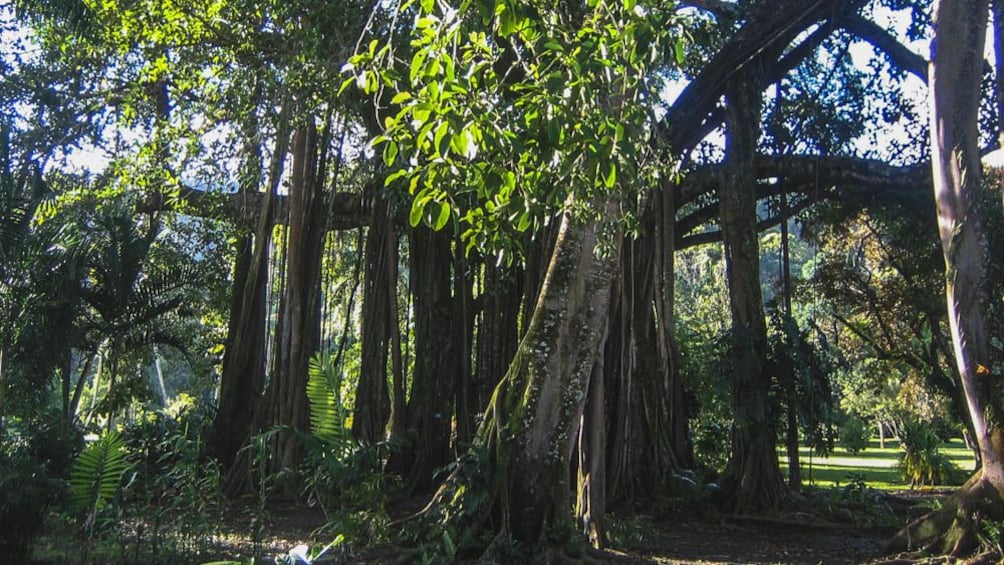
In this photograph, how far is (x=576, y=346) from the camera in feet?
18.7

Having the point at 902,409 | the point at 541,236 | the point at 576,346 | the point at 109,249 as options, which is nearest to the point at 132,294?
the point at 109,249

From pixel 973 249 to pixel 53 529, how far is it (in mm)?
6693

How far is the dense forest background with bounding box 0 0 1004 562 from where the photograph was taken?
5465 mm

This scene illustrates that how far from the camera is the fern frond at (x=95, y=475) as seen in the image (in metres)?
5.60

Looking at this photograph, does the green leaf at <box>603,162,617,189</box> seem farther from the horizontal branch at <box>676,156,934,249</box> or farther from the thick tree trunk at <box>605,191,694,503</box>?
the horizontal branch at <box>676,156,934,249</box>

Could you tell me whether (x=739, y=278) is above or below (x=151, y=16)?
below

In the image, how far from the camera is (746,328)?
8.48 meters

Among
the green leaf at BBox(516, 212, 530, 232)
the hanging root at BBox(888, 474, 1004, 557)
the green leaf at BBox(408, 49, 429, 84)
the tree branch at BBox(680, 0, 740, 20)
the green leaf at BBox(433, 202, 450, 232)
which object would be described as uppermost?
→ the tree branch at BBox(680, 0, 740, 20)

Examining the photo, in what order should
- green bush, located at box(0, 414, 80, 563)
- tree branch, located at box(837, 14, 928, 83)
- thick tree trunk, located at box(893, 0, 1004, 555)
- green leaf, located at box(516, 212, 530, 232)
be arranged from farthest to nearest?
1. tree branch, located at box(837, 14, 928, 83)
2. thick tree trunk, located at box(893, 0, 1004, 555)
3. green bush, located at box(0, 414, 80, 563)
4. green leaf, located at box(516, 212, 530, 232)

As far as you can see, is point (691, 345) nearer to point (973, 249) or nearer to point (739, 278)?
point (739, 278)

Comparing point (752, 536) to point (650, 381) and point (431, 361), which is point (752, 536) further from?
point (431, 361)

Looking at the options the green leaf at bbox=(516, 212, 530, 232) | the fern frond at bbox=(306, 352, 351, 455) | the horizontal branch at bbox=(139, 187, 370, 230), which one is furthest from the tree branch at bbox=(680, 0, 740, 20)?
the green leaf at bbox=(516, 212, 530, 232)

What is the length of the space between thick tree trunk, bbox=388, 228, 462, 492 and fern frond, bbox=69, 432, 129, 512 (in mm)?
3883

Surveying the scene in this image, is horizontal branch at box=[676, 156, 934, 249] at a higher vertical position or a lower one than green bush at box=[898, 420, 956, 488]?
higher
